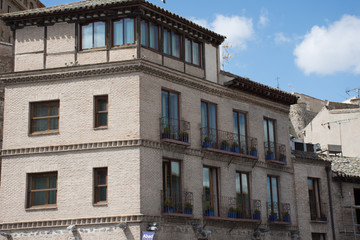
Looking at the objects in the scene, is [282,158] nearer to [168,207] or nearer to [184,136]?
[184,136]

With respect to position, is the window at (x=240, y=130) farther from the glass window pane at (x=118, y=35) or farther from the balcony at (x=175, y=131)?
the glass window pane at (x=118, y=35)

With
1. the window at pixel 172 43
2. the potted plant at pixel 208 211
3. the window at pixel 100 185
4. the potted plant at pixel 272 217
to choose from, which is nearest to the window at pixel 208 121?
the window at pixel 172 43

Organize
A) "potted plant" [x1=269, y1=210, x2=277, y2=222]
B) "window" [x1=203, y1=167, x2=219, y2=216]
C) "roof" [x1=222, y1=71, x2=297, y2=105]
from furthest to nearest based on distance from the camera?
"potted plant" [x1=269, y1=210, x2=277, y2=222] < "roof" [x1=222, y1=71, x2=297, y2=105] < "window" [x1=203, y1=167, x2=219, y2=216]

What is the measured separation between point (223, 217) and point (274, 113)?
26.8 feet

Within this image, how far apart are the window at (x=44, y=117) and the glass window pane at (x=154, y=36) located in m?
5.05

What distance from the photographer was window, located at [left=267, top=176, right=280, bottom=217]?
30.3 metres

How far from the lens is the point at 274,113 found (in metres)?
32.4

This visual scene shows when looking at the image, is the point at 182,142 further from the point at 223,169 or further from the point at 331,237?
the point at 331,237

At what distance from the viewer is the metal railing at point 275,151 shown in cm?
3062

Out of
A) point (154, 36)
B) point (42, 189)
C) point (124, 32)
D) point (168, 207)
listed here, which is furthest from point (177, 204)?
point (124, 32)

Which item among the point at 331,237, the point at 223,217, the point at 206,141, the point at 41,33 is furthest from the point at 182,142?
the point at 331,237

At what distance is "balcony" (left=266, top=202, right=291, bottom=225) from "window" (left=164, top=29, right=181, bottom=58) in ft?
31.3

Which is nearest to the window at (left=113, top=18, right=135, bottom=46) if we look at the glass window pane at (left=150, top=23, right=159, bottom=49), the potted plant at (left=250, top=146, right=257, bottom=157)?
the glass window pane at (left=150, top=23, right=159, bottom=49)

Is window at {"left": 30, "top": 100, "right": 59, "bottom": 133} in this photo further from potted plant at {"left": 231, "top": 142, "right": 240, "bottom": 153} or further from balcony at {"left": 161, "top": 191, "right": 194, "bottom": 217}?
potted plant at {"left": 231, "top": 142, "right": 240, "bottom": 153}
